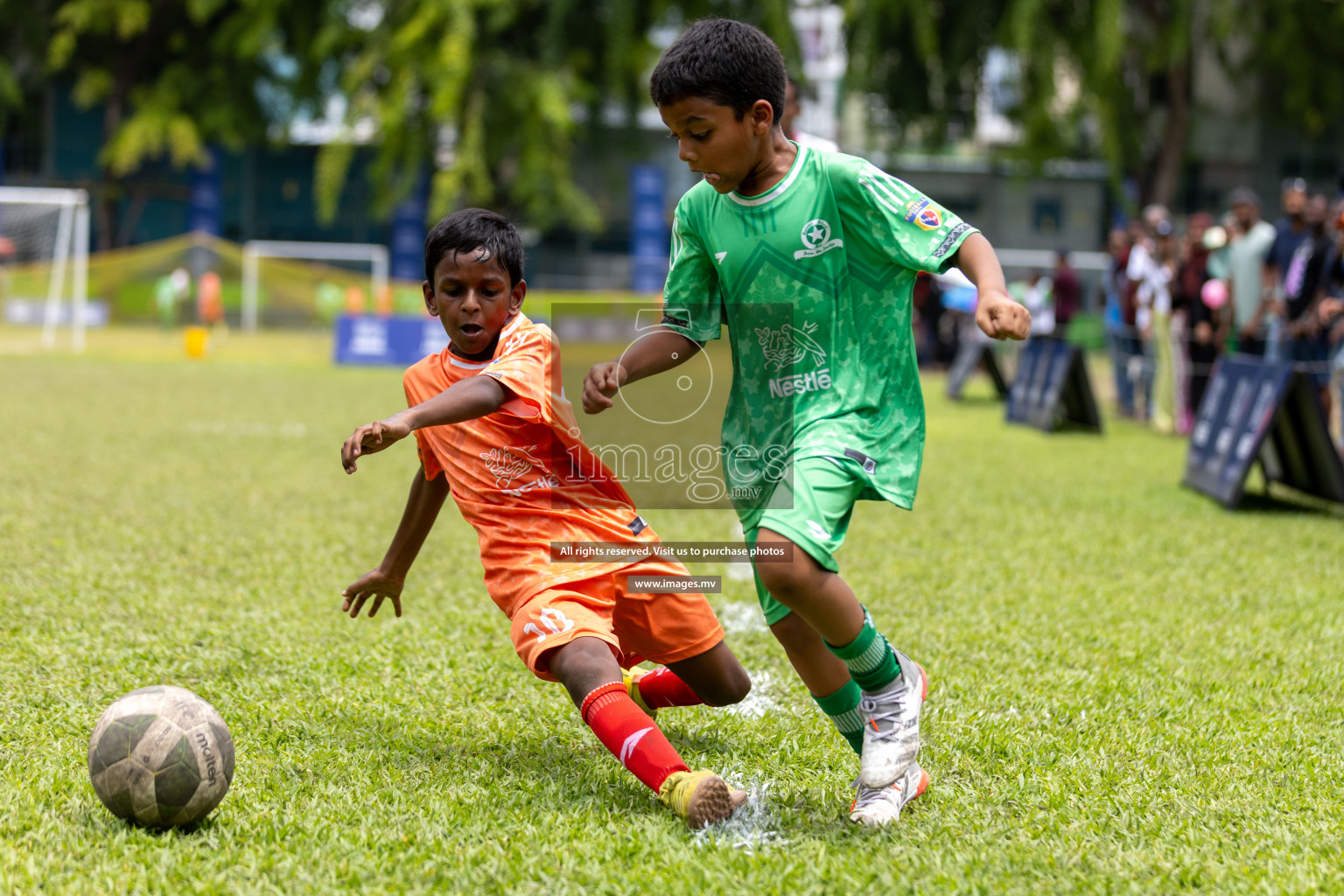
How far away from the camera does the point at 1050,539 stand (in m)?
6.77

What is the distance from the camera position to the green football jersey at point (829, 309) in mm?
2799

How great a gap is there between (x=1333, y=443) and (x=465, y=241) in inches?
249

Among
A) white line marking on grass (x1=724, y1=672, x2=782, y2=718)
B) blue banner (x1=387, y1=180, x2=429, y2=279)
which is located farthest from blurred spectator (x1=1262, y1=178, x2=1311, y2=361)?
blue banner (x1=387, y1=180, x2=429, y2=279)

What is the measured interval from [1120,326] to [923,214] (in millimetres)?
13029

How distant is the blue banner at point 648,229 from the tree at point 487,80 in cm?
373

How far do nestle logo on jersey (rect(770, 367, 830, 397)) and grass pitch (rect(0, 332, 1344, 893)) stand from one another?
0.96 meters

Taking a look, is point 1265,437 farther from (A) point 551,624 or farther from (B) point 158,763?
(B) point 158,763

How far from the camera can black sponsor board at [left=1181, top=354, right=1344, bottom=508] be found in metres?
7.61

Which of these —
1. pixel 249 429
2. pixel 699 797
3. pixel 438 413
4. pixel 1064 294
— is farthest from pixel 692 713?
pixel 1064 294

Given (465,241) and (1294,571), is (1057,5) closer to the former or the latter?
(1294,571)

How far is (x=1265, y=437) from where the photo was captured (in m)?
7.65

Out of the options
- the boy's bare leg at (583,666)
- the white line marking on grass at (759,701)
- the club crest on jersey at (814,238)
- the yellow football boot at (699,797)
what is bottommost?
the white line marking on grass at (759,701)

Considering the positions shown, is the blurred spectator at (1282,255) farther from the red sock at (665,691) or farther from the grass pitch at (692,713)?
the red sock at (665,691)

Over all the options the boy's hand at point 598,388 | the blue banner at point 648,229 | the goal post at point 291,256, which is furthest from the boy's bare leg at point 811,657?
the blue banner at point 648,229
